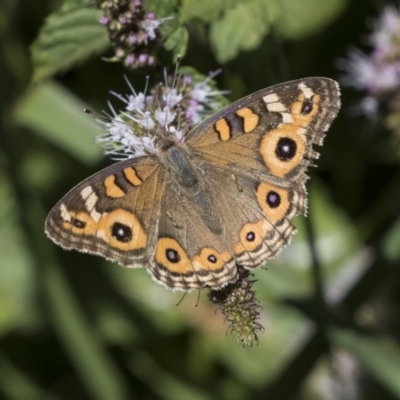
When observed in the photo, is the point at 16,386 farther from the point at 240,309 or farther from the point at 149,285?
the point at 240,309

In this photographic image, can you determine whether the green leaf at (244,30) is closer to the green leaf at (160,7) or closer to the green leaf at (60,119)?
the green leaf at (160,7)

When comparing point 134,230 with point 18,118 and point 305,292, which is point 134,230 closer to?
point 305,292

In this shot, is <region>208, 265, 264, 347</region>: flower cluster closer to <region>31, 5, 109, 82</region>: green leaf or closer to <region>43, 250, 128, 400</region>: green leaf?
<region>31, 5, 109, 82</region>: green leaf

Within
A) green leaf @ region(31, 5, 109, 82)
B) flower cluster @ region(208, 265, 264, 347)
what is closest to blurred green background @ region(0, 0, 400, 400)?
green leaf @ region(31, 5, 109, 82)

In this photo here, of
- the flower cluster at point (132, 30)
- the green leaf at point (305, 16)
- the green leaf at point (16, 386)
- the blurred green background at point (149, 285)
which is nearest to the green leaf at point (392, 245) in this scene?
the blurred green background at point (149, 285)

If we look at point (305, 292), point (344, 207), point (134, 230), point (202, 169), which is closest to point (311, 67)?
point (344, 207)
